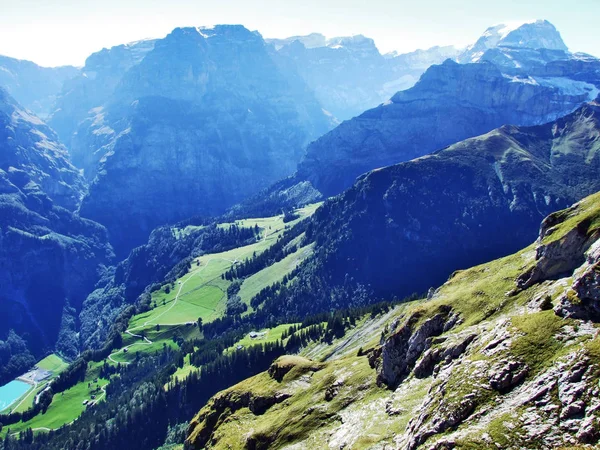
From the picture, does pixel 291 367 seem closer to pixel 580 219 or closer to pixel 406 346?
pixel 406 346

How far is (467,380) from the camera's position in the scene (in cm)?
6069

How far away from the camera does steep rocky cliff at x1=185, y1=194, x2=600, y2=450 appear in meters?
50.7

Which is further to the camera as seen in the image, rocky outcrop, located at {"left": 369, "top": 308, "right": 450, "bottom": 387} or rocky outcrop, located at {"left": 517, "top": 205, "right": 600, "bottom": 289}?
rocky outcrop, located at {"left": 369, "top": 308, "right": 450, "bottom": 387}

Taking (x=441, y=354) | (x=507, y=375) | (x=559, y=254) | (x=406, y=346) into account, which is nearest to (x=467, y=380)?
(x=507, y=375)

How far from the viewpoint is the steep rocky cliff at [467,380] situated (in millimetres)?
50688

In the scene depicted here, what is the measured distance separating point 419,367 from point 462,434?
29527 millimetres

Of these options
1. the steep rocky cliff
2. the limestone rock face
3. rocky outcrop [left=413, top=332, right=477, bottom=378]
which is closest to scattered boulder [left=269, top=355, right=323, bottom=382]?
the steep rocky cliff

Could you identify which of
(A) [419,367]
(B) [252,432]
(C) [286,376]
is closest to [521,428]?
(A) [419,367]

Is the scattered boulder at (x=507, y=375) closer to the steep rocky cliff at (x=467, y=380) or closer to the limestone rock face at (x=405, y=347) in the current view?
the steep rocky cliff at (x=467, y=380)

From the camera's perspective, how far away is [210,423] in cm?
12862

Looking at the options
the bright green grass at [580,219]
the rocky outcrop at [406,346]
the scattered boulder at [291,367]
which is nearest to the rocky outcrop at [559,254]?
the bright green grass at [580,219]

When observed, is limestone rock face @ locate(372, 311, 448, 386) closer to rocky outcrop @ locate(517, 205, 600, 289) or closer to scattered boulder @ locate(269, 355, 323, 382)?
rocky outcrop @ locate(517, 205, 600, 289)

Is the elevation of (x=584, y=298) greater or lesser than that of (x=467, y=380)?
greater

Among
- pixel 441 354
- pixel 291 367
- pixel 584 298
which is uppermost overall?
pixel 584 298
